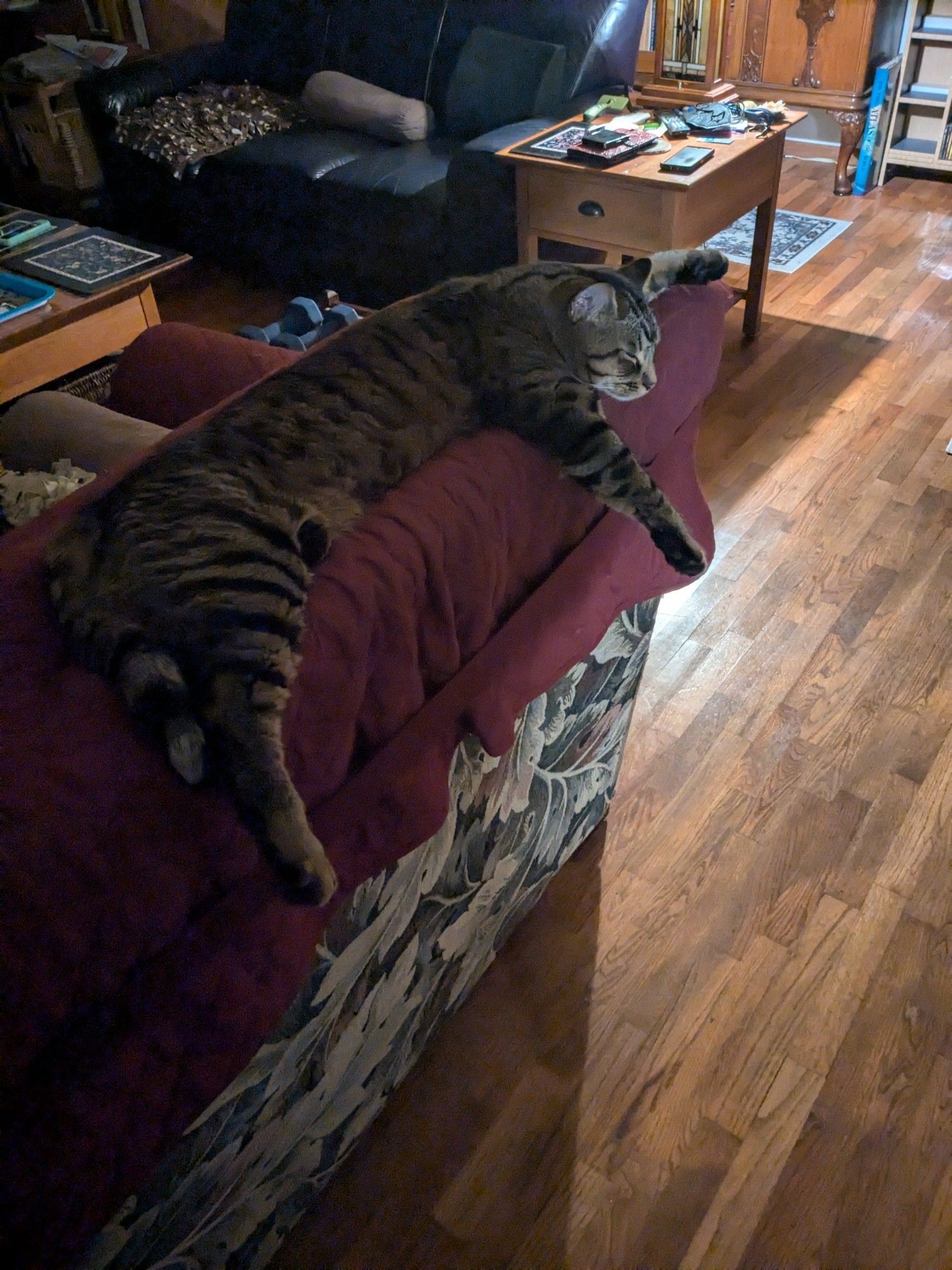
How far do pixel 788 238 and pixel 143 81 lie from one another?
8.94ft

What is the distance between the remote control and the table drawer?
0.31m

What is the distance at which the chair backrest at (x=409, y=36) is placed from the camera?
304 centimetres

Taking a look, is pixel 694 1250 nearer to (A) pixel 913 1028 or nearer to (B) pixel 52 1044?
(A) pixel 913 1028

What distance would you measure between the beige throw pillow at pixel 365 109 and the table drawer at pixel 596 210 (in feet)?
3.12

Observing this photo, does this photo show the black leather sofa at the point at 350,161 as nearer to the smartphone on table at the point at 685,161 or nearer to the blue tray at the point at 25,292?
the smartphone on table at the point at 685,161

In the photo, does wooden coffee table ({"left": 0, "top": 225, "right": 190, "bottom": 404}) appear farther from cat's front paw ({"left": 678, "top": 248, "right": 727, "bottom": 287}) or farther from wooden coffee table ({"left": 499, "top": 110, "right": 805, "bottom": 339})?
cat's front paw ({"left": 678, "top": 248, "right": 727, "bottom": 287})

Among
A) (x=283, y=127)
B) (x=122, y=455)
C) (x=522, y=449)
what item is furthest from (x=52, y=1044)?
(x=283, y=127)

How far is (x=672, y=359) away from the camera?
3.88 feet

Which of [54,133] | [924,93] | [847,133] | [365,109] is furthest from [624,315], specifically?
[54,133]

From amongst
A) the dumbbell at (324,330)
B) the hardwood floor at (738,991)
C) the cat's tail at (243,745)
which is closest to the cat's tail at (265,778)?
the cat's tail at (243,745)

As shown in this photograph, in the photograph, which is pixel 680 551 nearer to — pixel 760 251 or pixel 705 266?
pixel 705 266

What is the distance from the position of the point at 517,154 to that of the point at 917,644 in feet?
5.79

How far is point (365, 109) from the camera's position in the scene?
3.34 meters

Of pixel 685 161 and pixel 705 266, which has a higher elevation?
pixel 705 266
